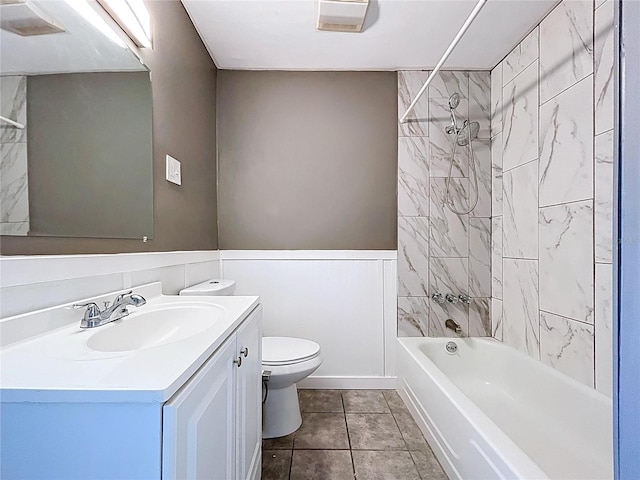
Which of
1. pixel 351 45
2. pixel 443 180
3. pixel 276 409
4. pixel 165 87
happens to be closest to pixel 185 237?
pixel 165 87

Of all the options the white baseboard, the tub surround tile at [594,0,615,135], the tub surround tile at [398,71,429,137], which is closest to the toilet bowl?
the white baseboard

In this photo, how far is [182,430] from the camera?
62 centimetres

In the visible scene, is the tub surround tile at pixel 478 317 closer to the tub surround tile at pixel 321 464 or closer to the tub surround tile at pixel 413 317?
the tub surround tile at pixel 413 317

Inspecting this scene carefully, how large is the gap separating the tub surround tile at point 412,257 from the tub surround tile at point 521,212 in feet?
1.71

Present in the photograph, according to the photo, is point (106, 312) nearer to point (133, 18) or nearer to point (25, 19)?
point (25, 19)

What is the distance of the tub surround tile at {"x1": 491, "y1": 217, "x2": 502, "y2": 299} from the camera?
7.88ft

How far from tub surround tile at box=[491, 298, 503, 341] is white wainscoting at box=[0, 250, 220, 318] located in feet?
6.92

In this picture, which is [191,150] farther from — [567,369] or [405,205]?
[567,369]

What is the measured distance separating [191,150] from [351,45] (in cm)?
120

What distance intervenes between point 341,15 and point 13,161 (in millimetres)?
1665

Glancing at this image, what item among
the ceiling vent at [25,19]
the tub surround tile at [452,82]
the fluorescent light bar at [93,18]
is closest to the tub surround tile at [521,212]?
the tub surround tile at [452,82]

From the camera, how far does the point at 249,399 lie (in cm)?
123

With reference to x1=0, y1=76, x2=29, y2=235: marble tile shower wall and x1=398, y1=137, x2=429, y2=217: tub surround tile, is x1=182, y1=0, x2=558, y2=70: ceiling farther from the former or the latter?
x1=0, y1=76, x2=29, y2=235: marble tile shower wall

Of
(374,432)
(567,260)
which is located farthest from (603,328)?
(374,432)
